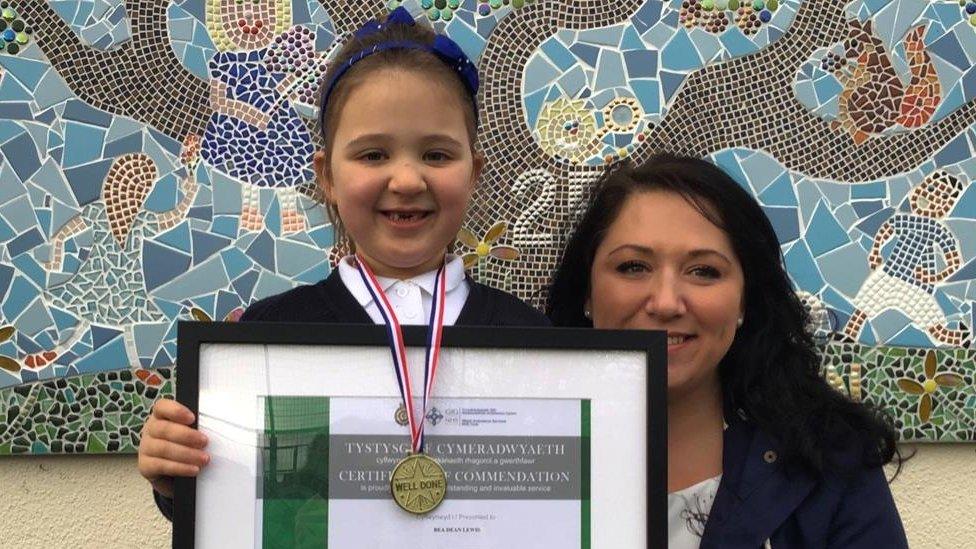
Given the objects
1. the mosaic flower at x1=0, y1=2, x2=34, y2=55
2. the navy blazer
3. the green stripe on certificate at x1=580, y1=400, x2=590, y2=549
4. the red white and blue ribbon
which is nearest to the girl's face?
the red white and blue ribbon

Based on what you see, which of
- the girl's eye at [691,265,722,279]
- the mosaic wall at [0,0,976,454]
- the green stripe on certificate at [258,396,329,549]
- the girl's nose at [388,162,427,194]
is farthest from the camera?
the mosaic wall at [0,0,976,454]

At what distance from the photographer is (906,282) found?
2801 mm

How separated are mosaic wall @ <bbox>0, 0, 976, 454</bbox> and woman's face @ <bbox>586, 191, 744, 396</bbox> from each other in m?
0.63

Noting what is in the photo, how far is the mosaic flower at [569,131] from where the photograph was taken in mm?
2758

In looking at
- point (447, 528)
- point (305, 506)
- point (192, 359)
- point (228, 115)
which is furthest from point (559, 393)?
point (228, 115)

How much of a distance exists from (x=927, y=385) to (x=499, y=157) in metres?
1.16

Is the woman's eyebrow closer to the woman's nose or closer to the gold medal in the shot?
the woman's nose

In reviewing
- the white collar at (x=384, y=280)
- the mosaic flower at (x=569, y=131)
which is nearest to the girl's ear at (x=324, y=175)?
the white collar at (x=384, y=280)

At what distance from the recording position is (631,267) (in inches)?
77.2

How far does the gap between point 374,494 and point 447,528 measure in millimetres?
104

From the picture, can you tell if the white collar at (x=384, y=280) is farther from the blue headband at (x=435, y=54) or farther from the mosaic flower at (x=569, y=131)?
the mosaic flower at (x=569, y=131)

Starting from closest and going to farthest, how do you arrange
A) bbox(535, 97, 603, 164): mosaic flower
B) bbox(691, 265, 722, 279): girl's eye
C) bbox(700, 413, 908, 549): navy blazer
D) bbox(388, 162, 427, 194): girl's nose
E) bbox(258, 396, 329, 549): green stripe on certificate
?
bbox(258, 396, 329, 549): green stripe on certificate
bbox(388, 162, 427, 194): girl's nose
bbox(700, 413, 908, 549): navy blazer
bbox(691, 265, 722, 279): girl's eye
bbox(535, 97, 603, 164): mosaic flower

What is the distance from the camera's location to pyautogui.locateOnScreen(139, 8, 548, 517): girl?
5.76 ft

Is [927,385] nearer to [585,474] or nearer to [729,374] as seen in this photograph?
[729,374]
